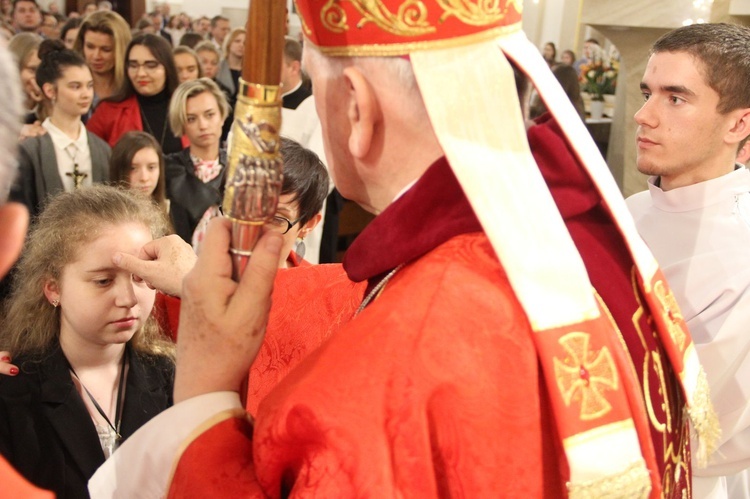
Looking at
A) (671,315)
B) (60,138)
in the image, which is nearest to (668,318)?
(671,315)

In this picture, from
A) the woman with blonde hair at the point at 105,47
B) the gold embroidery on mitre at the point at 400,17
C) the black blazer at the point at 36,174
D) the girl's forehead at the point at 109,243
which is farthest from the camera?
the woman with blonde hair at the point at 105,47

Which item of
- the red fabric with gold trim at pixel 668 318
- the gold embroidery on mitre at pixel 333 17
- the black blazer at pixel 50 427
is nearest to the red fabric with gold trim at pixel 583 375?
the red fabric with gold trim at pixel 668 318

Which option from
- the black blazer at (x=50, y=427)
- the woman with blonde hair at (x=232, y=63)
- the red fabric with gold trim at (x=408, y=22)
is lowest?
the black blazer at (x=50, y=427)

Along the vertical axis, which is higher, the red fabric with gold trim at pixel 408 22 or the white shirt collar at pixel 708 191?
the red fabric with gold trim at pixel 408 22

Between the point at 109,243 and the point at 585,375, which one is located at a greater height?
the point at 585,375

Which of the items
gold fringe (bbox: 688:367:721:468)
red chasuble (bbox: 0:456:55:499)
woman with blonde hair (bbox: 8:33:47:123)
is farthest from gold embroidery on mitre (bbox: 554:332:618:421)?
woman with blonde hair (bbox: 8:33:47:123)

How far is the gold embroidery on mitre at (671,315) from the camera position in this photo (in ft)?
4.58

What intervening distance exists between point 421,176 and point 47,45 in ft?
14.4

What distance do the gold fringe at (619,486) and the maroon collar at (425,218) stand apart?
387 millimetres

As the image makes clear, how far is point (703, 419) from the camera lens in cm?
146

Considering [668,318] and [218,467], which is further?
[668,318]

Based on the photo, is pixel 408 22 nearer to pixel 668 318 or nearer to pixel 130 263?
pixel 668 318

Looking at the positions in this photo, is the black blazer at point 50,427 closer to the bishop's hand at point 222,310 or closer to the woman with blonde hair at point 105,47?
the bishop's hand at point 222,310

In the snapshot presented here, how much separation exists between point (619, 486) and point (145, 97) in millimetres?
4633
